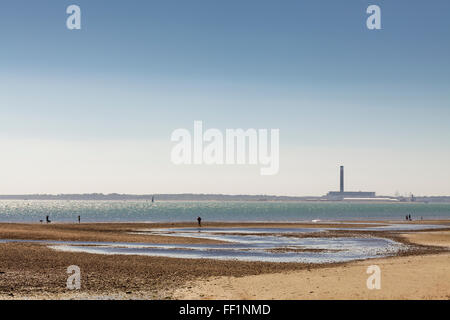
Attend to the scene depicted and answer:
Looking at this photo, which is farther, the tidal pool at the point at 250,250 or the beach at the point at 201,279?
the tidal pool at the point at 250,250

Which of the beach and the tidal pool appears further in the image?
the tidal pool

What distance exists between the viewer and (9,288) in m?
23.3

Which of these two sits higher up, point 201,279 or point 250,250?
point 201,279

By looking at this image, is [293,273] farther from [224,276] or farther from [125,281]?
[125,281]

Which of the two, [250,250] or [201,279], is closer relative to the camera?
[201,279]

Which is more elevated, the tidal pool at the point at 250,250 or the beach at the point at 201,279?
the beach at the point at 201,279

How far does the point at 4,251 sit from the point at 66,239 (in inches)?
562

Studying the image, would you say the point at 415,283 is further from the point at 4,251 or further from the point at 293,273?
the point at 4,251

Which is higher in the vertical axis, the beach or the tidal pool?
the beach
